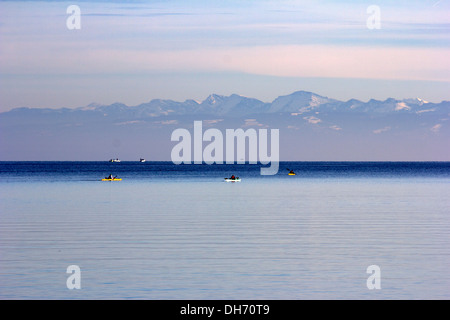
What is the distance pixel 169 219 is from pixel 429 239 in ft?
52.3

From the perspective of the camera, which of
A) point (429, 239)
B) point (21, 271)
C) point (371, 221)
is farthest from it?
point (371, 221)

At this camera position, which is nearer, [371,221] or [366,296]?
[366,296]

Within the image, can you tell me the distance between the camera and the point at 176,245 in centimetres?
2950

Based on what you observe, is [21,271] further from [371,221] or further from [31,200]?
[31,200]

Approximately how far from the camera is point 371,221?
40094 millimetres
